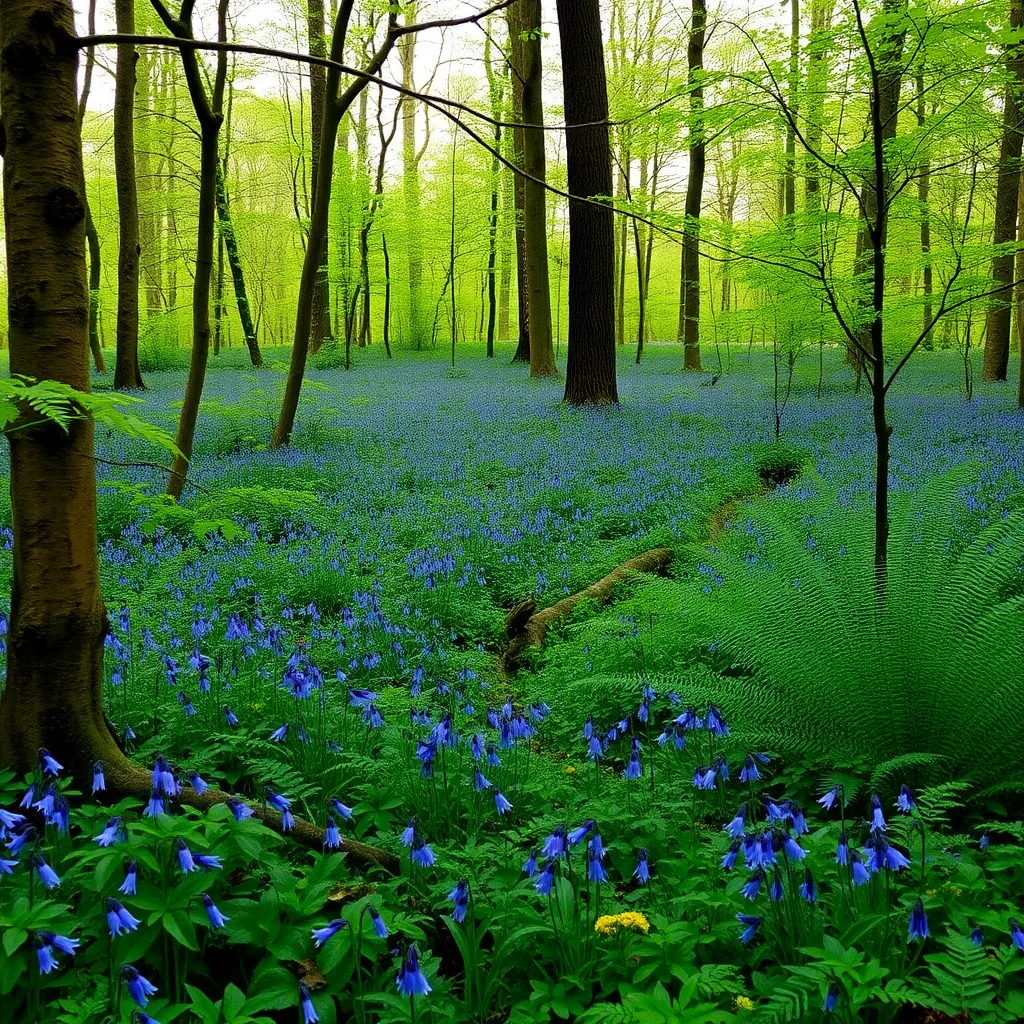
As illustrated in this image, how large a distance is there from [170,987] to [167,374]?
76.9ft

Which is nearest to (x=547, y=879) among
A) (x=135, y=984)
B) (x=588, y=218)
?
(x=135, y=984)

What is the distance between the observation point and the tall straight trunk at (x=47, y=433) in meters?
2.08

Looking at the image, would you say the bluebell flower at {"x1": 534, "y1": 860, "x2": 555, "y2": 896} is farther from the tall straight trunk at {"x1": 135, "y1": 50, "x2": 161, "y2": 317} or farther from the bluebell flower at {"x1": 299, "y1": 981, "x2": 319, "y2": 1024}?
the tall straight trunk at {"x1": 135, "y1": 50, "x2": 161, "y2": 317}

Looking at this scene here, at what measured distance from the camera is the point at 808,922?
179 centimetres

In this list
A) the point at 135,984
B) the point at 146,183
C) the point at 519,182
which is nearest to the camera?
the point at 135,984

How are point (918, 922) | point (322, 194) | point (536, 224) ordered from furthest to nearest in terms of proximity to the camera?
point (536, 224) → point (322, 194) → point (918, 922)

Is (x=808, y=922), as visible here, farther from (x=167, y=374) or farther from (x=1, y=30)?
(x=167, y=374)

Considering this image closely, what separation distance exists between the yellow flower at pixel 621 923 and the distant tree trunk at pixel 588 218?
11.3 m

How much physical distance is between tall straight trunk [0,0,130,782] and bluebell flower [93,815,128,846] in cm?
50

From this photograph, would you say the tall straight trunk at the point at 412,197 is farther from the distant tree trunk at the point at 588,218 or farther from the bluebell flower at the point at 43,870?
the bluebell flower at the point at 43,870

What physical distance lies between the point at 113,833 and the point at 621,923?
1232 millimetres

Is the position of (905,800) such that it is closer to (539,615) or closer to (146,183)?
(539,615)

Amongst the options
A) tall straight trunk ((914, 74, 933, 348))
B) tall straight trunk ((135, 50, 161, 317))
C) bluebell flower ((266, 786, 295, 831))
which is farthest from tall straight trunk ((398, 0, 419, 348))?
bluebell flower ((266, 786, 295, 831))

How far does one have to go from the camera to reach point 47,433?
214cm
